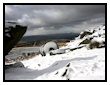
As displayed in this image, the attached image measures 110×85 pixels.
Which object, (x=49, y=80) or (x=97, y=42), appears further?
(x=97, y=42)

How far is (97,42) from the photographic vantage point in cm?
858

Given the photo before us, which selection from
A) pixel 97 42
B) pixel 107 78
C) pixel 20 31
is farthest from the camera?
pixel 97 42

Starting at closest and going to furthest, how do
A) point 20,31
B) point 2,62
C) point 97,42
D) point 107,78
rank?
point 107,78 < point 2,62 < point 20,31 < point 97,42

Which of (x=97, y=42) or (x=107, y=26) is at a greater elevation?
(x=107, y=26)

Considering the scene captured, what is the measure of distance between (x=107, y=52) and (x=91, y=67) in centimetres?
96

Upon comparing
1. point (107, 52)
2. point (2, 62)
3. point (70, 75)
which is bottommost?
point (70, 75)

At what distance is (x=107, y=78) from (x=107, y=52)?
44.3 inches

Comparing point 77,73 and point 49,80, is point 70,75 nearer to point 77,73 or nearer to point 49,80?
point 77,73

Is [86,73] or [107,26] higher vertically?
[107,26]

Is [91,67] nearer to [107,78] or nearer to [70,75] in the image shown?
[107,78]

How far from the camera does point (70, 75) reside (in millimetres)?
3379

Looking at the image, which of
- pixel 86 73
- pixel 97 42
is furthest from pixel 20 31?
pixel 97 42

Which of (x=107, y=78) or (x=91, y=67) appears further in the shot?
(x=91, y=67)

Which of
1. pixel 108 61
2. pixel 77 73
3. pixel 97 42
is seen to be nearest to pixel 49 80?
pixel 77 73
